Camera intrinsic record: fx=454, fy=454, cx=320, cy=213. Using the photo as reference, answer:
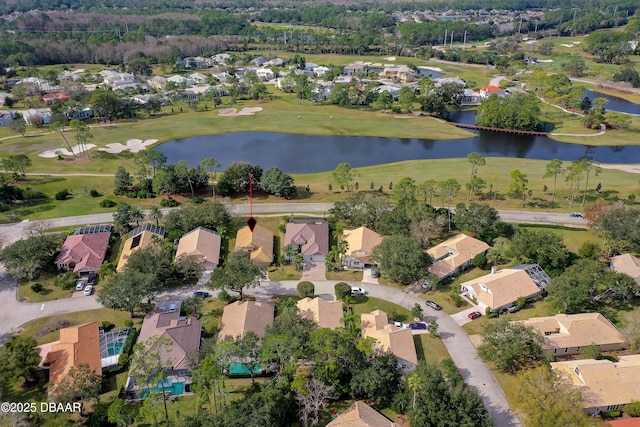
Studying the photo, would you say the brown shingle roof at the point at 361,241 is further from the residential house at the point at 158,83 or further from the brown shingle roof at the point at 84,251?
the residential house at the point at 158,83

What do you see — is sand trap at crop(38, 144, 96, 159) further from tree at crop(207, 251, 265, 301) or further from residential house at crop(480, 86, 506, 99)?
residential house at crop(480, 86, 506, 99)

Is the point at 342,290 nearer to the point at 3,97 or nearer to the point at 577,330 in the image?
the point at 577,330

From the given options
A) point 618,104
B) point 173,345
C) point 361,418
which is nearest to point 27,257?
point 173,345

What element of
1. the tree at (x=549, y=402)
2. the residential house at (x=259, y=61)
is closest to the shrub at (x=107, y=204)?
→ the tree at (x=549, y=402)

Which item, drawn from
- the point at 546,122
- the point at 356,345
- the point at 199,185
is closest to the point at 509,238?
the point at 356,345

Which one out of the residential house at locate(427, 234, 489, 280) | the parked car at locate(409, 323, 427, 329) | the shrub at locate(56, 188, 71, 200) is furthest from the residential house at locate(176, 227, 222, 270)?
the shrub at locate(56, 188, 71, 200)

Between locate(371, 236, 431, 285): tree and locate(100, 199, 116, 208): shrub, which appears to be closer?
locate(371, 236, 431, 285): tree
